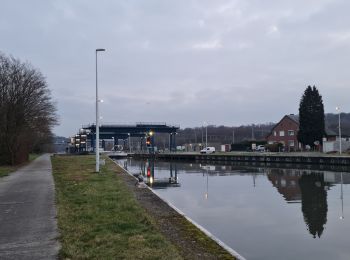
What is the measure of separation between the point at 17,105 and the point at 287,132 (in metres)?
67.8

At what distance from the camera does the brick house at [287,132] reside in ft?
308

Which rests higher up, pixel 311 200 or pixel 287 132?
pixel 287 132

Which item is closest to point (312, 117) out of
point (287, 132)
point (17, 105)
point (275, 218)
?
point (287, 132)

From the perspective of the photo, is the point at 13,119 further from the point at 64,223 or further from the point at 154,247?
the point at 154,247

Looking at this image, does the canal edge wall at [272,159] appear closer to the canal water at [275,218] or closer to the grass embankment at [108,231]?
the canal water at [275,218]

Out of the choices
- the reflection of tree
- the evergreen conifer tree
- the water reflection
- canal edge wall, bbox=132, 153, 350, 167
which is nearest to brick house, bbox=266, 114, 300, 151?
the evergreen conifer tree

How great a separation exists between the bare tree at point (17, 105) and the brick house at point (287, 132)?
5955cm

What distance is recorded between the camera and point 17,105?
4159 cm

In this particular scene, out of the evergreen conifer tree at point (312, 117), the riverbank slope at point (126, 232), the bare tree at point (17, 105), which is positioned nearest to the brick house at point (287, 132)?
the evergreen conifer tree at point (312, 117)

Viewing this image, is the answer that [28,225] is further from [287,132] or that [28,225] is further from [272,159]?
[287,132]

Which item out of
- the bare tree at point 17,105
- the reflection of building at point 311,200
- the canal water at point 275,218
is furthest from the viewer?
the bare tree at point 17,105

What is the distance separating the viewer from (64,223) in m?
11.3

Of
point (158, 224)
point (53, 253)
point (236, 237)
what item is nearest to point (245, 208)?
point (236, 237)

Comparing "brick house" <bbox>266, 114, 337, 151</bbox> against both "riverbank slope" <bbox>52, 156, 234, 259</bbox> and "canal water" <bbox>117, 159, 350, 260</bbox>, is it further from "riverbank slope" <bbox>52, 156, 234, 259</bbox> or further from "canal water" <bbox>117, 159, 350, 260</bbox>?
"riverbank slope" <bbox>52, 156, 234, 259</bbox>
